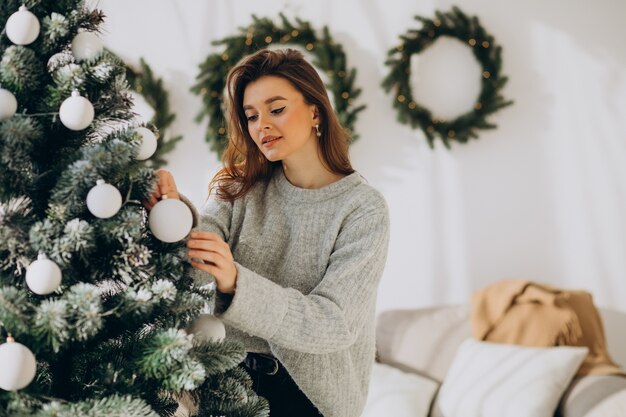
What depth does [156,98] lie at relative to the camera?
2887 millimetres

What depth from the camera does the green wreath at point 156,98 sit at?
285 cm

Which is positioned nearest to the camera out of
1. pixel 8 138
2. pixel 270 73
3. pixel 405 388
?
pixel 8 138

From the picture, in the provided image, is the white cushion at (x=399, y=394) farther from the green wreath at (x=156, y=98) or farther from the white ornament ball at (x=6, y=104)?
the white ornament ball at (x=6, y=104)

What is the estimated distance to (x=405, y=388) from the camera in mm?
2354

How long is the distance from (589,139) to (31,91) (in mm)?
2660

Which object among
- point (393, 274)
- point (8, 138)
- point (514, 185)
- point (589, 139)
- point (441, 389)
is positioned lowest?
point (441, 389)

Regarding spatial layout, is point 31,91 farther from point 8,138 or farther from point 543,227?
point 543,227

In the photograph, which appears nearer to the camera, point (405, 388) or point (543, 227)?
point (405, 388)

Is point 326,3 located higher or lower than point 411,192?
higher

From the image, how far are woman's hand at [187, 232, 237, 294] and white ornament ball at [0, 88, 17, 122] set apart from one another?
267 mm


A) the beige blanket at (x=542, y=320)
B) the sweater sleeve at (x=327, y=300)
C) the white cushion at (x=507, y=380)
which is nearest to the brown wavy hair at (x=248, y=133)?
the sweater sleeve at (x=327, y=300)

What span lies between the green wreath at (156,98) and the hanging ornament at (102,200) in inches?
86.8

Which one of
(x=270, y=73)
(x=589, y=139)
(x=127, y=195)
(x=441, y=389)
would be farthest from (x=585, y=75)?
(x=127, y=195)

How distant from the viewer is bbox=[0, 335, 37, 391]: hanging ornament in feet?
2.05
